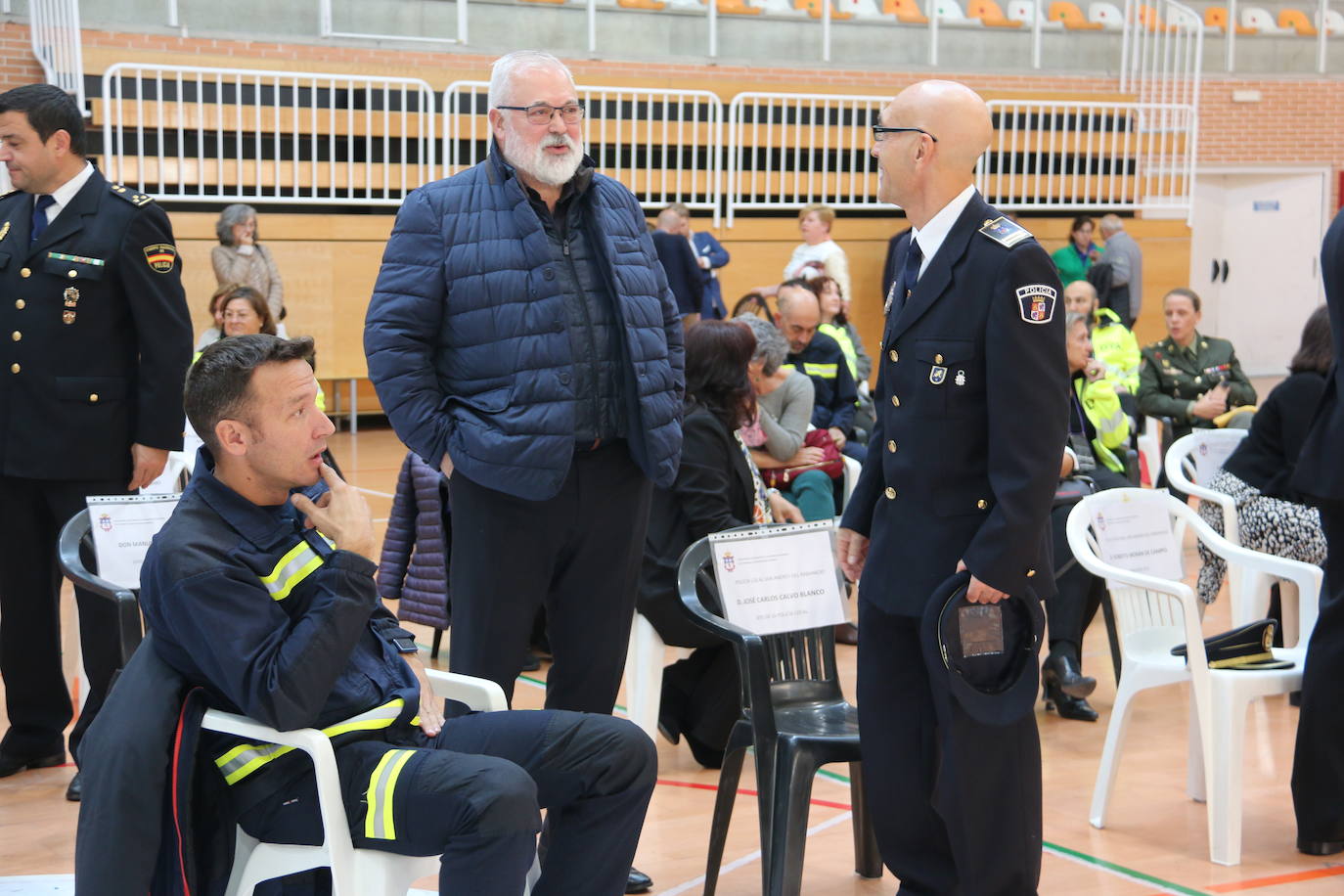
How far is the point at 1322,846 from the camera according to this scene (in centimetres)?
344

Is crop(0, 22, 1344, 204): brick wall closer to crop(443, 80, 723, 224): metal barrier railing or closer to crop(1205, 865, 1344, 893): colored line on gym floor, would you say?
crop(443, 80, 723, 224): metal barrier railing

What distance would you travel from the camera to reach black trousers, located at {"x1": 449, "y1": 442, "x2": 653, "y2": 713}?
296 centimetres

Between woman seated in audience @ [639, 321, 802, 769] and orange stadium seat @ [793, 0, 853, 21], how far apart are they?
1011 centimetres

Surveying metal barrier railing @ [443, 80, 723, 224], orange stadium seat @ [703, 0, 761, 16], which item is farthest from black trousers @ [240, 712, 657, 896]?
orange stadium seat @ [703, 0, 761, 16]

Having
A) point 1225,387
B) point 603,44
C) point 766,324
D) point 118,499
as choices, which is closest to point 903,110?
point 118,499

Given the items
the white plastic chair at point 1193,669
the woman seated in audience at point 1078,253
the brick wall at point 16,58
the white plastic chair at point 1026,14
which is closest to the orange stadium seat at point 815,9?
the white plastic chair at point 1026,14

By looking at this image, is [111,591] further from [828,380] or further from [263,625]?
[828,380]

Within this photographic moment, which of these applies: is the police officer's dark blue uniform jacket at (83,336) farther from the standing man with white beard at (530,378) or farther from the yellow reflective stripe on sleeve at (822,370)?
the yellow reflective stripe on sleeve at (822,370)

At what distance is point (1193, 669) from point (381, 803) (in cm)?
215

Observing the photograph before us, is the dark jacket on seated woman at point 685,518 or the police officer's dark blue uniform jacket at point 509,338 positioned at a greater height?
the police officer's dark blue uniform jacket at point 509,338

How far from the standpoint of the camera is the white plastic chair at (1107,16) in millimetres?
14539

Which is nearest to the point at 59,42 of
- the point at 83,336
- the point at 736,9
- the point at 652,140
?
the point at 652,140

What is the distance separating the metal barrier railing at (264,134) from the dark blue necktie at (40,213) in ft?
19.9

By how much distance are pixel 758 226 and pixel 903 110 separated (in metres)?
9.33
